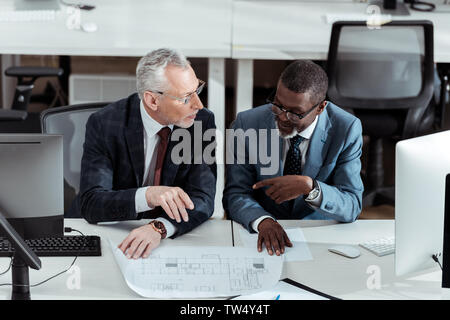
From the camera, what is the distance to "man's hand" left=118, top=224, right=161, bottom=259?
1.97 meters

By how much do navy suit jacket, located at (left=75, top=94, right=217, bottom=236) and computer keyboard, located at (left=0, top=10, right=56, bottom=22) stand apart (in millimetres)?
1594

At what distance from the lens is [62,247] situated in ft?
6.57

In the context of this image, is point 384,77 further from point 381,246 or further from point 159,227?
point 159,227

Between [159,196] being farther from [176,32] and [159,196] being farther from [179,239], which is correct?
[176,32]

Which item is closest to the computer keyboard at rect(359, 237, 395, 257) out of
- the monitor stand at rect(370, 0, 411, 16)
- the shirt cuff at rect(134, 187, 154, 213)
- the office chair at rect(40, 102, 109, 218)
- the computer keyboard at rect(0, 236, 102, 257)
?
the shirt cuff at rect(134, 187, 154, 213)

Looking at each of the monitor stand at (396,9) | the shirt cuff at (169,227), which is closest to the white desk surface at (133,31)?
the monitor stand at (396,9)

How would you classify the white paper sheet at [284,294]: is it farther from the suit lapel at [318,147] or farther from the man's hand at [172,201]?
the suit lapel at [318,147]

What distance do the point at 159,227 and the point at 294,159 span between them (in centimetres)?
59

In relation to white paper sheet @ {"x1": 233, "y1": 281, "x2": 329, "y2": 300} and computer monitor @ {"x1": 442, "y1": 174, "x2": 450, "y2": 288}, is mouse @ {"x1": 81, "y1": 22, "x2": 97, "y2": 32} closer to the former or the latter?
white paper sheet @ {"x1": 233, "y1": 281, "x2": 329, "y2": 300}

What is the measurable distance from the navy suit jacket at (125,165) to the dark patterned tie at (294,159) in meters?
0.25

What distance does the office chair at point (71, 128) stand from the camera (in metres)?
2.43

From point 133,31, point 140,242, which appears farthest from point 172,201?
point 133,31

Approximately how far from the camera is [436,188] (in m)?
1.71
